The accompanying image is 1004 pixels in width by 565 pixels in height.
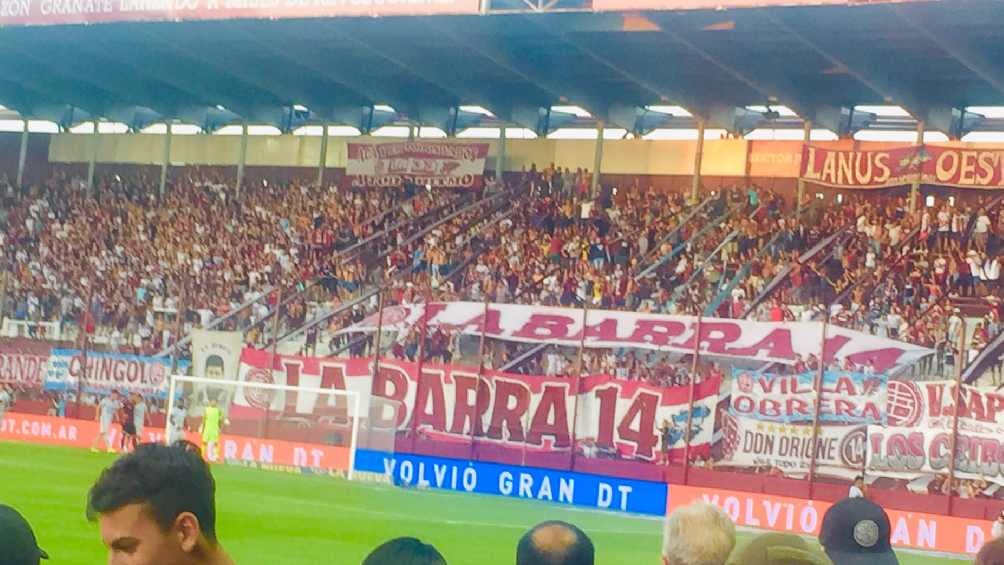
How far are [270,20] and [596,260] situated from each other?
8.68 m

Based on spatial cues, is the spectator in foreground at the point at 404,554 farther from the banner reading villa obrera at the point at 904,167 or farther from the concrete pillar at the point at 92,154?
the concrete pillar at the point at 92,154

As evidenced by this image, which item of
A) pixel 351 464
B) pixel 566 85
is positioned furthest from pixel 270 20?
pixel 351 464

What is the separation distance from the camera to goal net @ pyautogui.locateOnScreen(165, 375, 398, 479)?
1280 inches

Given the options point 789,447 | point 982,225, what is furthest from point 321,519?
point 982,225

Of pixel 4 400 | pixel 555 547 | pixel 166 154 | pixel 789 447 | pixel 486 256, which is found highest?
pixel 166 154

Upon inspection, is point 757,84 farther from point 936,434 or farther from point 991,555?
point 991,555

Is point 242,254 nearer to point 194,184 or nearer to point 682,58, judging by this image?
point 194,184

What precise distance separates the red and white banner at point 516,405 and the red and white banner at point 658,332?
4.08 feet

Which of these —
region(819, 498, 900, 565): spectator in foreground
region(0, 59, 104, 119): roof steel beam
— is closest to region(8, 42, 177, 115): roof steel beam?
region(0, 59, 104, 119): roof steel beam

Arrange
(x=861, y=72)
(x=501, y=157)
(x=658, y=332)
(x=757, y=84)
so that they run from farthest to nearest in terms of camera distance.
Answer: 1. (x=501, y=157)
2. (x=757, y=84)
3. (x=861, y=72)
4. (x=658, y=332)

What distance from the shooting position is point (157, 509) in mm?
3691

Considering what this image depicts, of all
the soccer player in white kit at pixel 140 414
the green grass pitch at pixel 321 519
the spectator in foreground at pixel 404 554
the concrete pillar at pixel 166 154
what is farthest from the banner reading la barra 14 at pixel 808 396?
the concrete pillar at pixel 166 154

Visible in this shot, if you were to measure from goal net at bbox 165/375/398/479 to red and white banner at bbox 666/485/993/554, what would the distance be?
6248 mm

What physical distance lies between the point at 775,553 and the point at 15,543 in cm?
178
